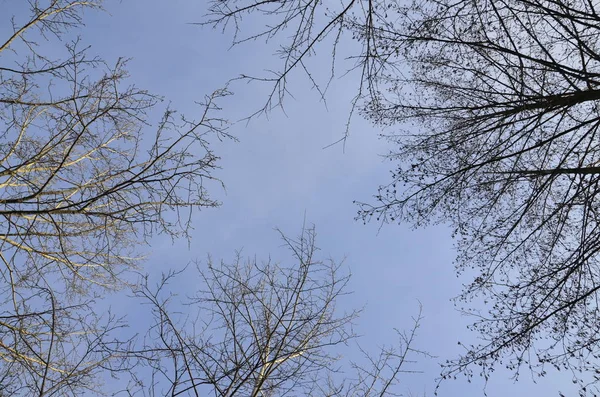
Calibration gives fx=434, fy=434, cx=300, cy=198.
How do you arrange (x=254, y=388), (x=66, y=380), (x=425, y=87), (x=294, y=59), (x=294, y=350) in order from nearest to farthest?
(x=294, y=59), (x=66, y=380), (x=254, y=388), (x=294, y=350), (x=425, y=87)

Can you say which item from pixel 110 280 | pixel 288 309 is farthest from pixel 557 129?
pixel 110 280

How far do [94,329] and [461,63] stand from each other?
4.35m

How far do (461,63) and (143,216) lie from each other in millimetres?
3493

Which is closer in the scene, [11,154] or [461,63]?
[11,154]

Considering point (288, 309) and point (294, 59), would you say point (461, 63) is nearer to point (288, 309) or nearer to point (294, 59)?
point (294, 59)

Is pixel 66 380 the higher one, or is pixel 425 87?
pixel 425 87

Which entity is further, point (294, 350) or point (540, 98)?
point (294, 350)

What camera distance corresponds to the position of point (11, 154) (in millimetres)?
3725

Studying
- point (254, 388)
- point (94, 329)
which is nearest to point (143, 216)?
point (94, 329)

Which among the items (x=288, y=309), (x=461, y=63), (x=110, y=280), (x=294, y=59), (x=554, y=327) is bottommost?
(x=554, y=327)

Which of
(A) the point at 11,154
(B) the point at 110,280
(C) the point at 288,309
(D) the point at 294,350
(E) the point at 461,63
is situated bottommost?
(D) the point at 294,350

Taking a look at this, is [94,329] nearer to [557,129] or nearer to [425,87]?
[425,87]

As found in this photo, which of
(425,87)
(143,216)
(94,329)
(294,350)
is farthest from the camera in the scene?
(425,87)

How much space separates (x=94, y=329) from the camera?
12.2 ft
